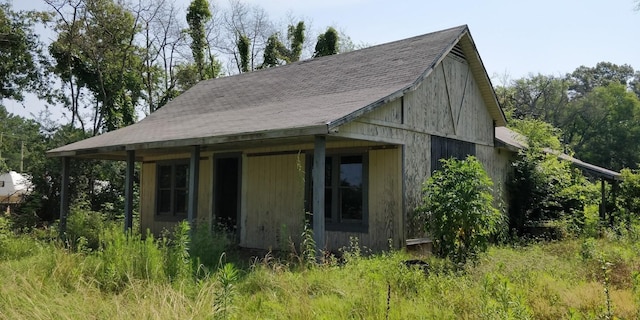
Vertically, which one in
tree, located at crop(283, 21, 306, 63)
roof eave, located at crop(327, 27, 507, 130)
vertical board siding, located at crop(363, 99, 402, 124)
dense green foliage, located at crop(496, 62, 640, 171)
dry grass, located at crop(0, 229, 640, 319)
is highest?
tree, located at crop(283, 21, 306, 63)

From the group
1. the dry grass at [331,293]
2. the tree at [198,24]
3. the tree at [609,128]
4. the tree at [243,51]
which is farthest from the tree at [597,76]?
the dry grass at [331,293]

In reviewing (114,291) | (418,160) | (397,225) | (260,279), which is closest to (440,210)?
(397,225)

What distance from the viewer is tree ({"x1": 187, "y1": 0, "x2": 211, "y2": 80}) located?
29.7 metres

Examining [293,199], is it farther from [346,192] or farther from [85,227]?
[85,227]

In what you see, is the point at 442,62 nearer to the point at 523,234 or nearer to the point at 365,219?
the point at 365,219

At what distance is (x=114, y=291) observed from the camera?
246 inches

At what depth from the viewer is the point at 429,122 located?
36.9 feet

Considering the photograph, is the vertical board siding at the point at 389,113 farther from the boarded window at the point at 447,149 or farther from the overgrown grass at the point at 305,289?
the overgrown grass at the point at 305,289

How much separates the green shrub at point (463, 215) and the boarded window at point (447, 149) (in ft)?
8.95

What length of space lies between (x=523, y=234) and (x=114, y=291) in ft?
37.2

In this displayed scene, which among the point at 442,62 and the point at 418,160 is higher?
the point at 442,62

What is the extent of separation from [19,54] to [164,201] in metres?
19.5

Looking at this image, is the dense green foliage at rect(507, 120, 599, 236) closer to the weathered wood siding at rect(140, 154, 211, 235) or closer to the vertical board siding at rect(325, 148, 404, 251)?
the vertical board siding at rect(325, 148, 404, 251)

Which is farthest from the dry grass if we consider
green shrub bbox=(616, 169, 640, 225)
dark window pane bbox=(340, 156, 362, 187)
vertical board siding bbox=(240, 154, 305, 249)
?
green shrub bbox=(616, 169, 640, 225)
